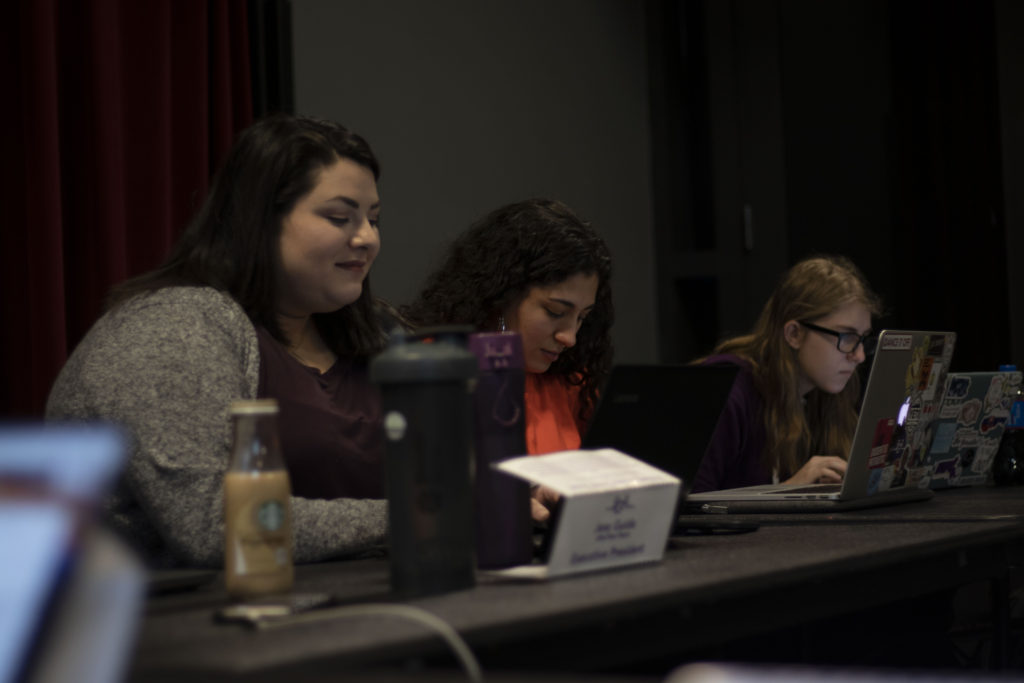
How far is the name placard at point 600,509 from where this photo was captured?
1127 mm

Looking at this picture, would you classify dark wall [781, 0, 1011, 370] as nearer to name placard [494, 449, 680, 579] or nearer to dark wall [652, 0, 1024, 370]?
dark wall [652, 0, 1024, 370]

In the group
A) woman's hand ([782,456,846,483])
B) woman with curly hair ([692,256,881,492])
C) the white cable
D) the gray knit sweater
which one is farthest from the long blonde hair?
the white cable

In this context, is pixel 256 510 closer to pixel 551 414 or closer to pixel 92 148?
pixel 551 414

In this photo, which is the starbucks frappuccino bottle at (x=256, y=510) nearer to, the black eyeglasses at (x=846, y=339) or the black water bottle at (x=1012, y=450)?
the black water bottle at (x=1012, y=450)

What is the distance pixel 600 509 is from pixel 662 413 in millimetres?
284

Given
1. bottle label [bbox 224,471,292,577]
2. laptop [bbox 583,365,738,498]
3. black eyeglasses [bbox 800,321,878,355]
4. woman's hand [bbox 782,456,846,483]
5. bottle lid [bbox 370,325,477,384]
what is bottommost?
woman's hand [bbox 782,456,846,483]

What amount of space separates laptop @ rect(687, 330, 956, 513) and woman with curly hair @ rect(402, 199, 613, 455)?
46cm

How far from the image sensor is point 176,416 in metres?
1.36

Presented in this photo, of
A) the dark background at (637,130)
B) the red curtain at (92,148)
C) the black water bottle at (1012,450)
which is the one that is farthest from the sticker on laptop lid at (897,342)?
the dark background at (637,130)

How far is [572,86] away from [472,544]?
3.16 meters

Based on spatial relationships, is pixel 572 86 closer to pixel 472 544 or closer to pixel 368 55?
pixel 368 55

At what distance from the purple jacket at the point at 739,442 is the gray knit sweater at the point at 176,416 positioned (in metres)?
1.40

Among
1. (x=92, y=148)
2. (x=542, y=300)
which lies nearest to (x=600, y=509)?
(x=542, y=300)

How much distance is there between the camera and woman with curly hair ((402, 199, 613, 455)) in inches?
88.8
